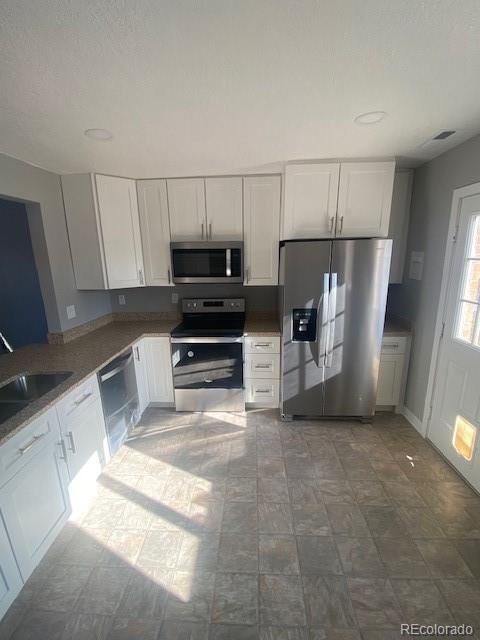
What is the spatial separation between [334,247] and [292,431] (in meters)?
1.76

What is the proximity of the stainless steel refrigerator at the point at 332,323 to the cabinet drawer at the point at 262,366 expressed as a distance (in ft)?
0.64

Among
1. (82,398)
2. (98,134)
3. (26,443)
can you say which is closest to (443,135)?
(98,134)

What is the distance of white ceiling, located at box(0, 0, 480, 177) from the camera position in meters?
0.88

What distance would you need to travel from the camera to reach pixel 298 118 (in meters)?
1.58

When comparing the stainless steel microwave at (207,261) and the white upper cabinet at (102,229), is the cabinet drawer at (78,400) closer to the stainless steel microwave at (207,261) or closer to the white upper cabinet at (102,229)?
the white upper cabinet at (102,229)

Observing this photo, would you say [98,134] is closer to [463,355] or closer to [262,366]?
[262,366]

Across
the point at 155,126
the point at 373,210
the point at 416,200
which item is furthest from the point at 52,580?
the point at 416,200

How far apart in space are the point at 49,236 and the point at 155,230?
94 centimetres

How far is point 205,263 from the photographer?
2793mm

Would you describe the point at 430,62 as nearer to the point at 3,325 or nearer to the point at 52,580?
the point at 52,580

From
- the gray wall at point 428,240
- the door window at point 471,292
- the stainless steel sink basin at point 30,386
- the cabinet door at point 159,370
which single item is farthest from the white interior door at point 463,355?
the stainless steel sink basin at point 30,386

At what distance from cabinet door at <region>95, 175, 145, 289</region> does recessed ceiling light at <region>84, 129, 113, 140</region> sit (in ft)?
2.76

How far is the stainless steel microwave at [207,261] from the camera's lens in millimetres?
2734

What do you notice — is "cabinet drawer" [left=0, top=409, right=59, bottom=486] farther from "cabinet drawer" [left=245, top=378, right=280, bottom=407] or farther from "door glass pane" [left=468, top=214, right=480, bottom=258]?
"door glass pane" [left=468, top=214, right=480, bottom=258]
